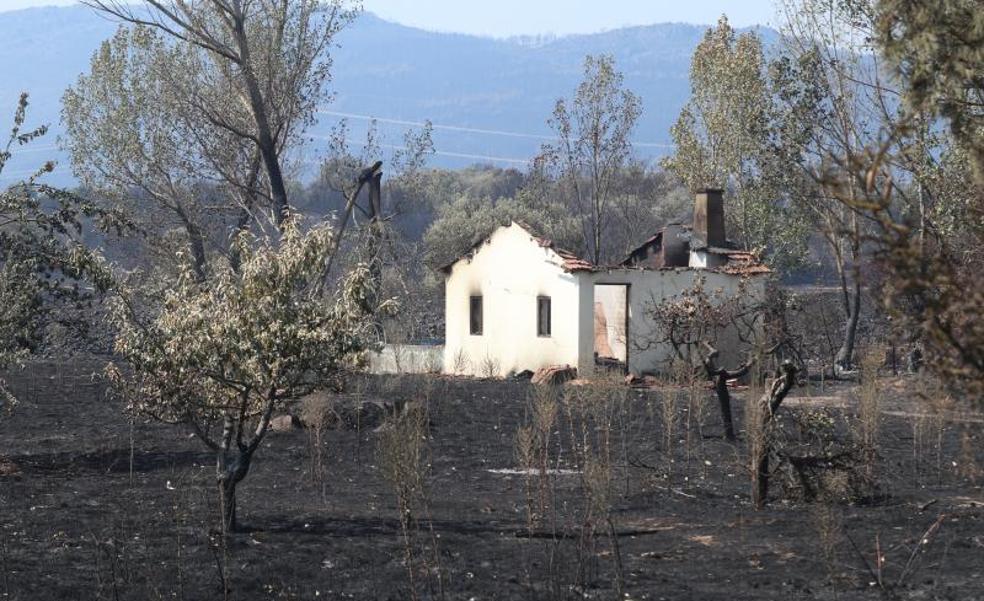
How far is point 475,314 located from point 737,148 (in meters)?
13.5

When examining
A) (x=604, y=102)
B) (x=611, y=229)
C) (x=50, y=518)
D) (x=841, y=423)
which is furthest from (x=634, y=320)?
(x=611, y=229)

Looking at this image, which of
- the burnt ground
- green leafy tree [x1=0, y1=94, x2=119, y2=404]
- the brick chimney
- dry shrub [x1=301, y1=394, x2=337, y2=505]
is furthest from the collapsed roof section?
green leafy tree [x1=0, y1=94, x2=119, y2=404]

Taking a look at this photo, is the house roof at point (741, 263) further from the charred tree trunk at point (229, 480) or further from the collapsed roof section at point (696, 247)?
the charred tree trunk at point (229, 480)

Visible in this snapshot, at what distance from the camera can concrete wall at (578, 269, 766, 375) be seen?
31.8 meters

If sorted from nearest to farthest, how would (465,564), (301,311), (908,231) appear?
1. (908,231)
2. (465,564)
3. (301,311)

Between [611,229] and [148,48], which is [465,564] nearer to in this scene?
Answer: [148,48]

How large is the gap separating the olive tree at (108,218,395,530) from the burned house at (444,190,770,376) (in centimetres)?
1835

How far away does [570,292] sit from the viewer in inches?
1260

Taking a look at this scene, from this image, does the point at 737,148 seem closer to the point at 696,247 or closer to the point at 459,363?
the point at 696,247

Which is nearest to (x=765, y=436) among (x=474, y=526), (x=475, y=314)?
(x=474, y=526)

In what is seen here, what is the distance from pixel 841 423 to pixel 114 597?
48.1 ft

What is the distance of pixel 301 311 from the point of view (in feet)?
37.0

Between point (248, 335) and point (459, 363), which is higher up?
point (248, 335)

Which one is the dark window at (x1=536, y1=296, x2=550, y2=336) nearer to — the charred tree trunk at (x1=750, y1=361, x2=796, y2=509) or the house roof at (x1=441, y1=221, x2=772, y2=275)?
the house roof at (x1=441, y1=221, x2=772, y2=275)
